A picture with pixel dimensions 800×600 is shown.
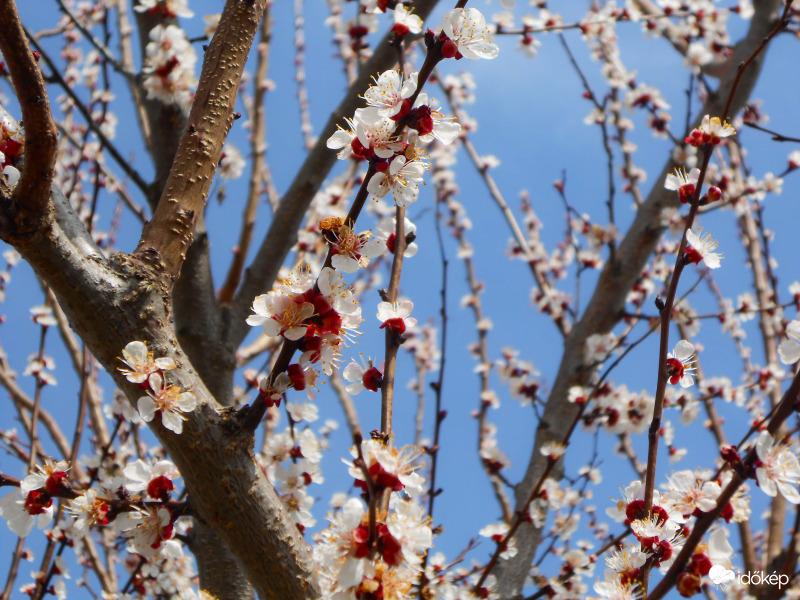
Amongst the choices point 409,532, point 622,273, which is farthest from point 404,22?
point 622,273

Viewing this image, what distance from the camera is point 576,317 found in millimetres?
3893

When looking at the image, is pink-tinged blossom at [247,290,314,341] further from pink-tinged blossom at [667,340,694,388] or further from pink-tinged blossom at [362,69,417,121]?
pink-tinged blossom at [667,340,694,388]

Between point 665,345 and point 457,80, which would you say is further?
point 457,80

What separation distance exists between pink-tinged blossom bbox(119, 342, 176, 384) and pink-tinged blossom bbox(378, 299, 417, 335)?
18.4 inches

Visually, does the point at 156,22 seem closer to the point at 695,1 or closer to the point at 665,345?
the point at 665,345

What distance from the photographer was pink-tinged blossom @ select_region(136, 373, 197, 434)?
50.5 inches

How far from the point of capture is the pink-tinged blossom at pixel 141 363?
128 cm

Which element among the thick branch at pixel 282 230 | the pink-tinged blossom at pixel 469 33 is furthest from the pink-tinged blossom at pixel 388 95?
the thick branch at pixel 282 230

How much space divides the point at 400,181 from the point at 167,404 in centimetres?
69

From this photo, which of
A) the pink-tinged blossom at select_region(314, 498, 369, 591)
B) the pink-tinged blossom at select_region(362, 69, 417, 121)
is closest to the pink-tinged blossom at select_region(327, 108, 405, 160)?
the pink-tinged blossom at select_region(362, 69, 417, 121)

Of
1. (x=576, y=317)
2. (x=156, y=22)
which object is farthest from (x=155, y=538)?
(x=576, y=317)

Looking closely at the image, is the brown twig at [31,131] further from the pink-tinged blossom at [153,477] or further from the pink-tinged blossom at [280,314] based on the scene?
the pink-tinged blossom at [153,477]

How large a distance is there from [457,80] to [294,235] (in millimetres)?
3066

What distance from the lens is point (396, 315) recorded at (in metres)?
1.41
